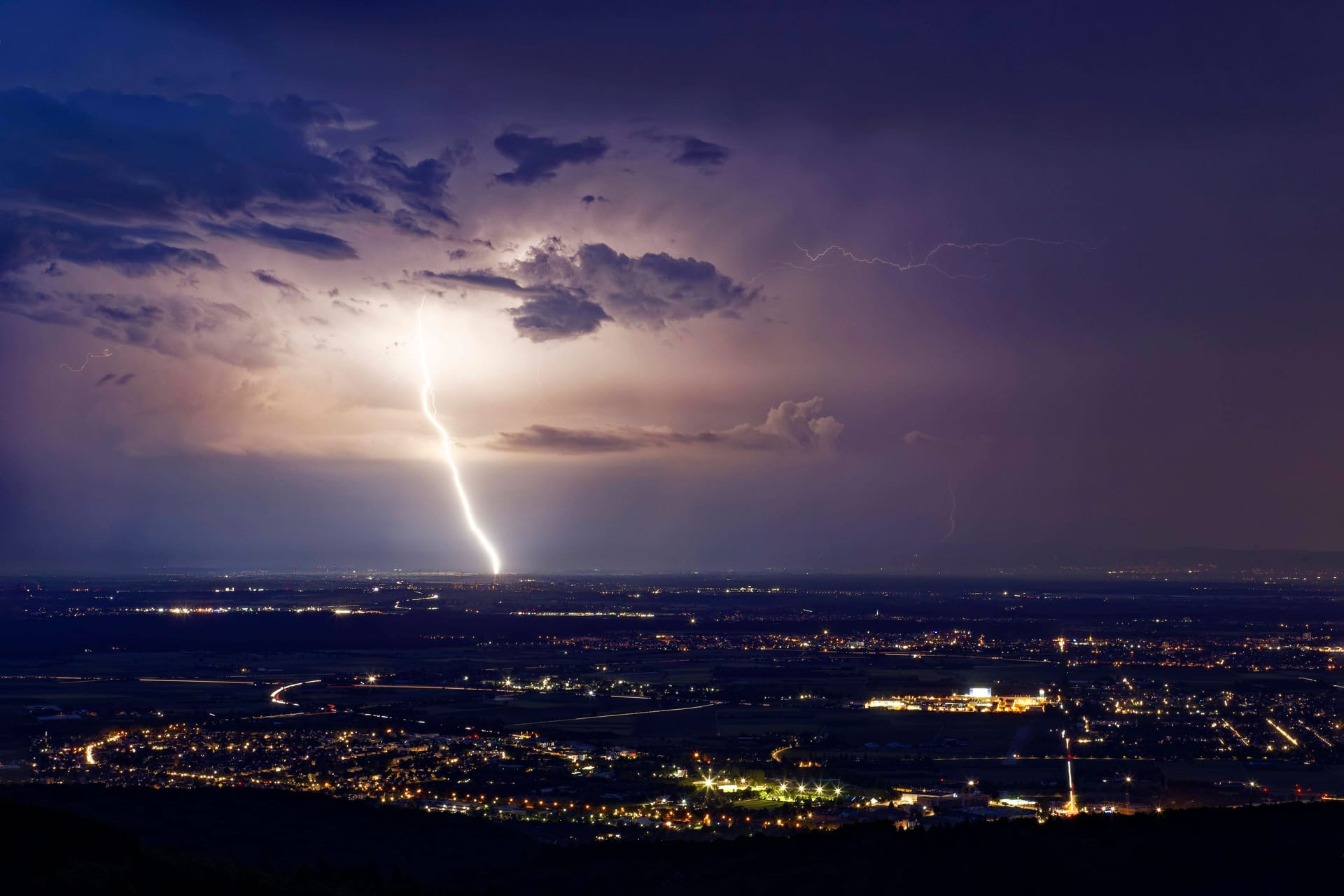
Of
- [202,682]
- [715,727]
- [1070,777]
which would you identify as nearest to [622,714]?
[715,727]

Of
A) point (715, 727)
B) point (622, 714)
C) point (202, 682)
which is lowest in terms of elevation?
point (202, 682)

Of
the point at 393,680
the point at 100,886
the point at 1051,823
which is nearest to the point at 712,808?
the point at 1051,823

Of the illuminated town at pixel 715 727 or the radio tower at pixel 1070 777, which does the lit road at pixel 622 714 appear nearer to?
the illuminated town at pixel 715 727

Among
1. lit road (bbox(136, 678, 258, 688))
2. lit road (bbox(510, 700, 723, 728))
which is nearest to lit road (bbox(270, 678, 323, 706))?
lit road (bbox(136, 678, 258, 688))

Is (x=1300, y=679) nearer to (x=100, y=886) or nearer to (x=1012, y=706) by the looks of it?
(x=1012, y=706)

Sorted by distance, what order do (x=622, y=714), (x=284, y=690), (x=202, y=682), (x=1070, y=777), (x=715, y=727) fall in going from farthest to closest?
(x=202, y=682) → (x=284, y=690) → (x=622, y=714) → (x=715, y=727) → (x=1070, y=777)

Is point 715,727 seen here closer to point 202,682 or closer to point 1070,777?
point 1070,777

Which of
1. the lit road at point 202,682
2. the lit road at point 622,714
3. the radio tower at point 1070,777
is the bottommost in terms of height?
the lit road at point 202,682

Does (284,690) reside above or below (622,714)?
below

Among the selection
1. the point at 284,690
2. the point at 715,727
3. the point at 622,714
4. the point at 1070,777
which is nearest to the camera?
the point at 1070,777

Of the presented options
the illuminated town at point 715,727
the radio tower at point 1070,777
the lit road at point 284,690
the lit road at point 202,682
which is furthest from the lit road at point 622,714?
the lit road at point 202,682

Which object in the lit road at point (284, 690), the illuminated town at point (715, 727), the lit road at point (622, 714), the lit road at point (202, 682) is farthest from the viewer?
the lit road at point (202, 682)
